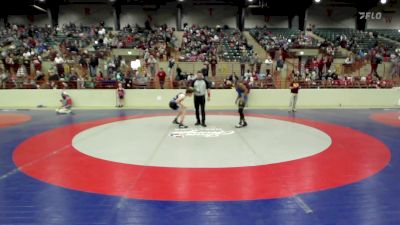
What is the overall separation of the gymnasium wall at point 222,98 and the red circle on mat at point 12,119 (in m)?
3.41

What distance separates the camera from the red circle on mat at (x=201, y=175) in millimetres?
5422

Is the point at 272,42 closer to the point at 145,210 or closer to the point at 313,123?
the point at 313,123

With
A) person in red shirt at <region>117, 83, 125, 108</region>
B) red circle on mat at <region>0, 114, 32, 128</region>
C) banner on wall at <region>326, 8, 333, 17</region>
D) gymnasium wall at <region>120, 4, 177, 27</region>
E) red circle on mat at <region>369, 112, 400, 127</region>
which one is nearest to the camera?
red circle on mat at <region>0, 114, 32, 128</region>

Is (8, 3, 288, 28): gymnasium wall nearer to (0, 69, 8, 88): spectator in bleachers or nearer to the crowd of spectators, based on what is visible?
the crowd of spectators

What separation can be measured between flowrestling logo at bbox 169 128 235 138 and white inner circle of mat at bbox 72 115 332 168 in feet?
0.47

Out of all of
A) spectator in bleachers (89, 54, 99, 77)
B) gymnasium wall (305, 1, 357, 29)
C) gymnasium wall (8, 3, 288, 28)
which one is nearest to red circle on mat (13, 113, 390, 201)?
spectator in bleachers (89, 54, 99, 77)

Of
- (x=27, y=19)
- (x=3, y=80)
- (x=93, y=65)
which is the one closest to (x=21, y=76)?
(x=3, y=80)

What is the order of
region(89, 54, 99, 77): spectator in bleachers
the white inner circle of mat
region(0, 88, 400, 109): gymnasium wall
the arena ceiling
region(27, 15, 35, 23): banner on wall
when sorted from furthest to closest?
region(27, 15, 35, 23): banner on wall, the arena ceiling, region(89, 54, 99, 77): spectator in bleachers, region(0, 88, 400, 109): gymnasium wall, the white inner circle of mat

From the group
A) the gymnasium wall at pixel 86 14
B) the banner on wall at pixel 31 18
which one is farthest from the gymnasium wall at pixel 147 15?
the banner on wall at pixel 31 18

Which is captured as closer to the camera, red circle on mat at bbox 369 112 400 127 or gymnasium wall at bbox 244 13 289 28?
red circle on mat at bbox 369 112 400 127

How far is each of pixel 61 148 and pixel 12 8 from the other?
35.7m

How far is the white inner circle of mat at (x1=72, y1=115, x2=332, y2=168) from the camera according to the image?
7.23 meters

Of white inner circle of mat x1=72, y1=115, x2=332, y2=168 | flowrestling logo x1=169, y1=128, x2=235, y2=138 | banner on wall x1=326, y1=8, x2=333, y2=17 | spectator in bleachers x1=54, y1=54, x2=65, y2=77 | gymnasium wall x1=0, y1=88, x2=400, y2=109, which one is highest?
banner on wall x1=326, y1=8, x2=333, y2=17

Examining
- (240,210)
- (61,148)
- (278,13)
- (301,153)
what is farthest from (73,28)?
(240,210)
